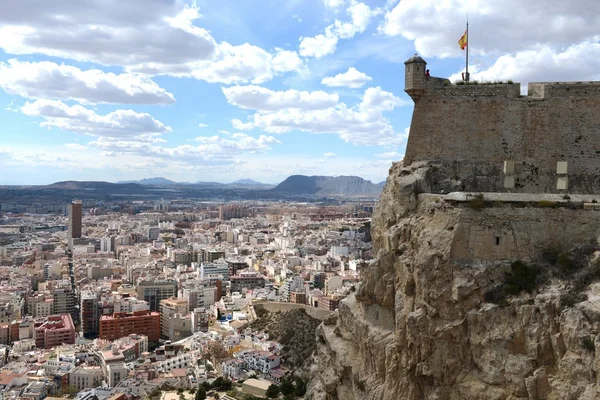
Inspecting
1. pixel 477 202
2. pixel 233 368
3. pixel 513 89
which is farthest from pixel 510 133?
pixel 233 368

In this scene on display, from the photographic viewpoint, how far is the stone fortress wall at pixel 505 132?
1384cm

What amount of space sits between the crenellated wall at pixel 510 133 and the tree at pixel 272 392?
17.7m

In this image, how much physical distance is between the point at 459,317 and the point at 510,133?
202 inches

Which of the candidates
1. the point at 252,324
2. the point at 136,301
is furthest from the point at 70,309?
the point at 252,324

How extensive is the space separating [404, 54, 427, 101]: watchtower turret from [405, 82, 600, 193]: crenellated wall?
223 millimetres

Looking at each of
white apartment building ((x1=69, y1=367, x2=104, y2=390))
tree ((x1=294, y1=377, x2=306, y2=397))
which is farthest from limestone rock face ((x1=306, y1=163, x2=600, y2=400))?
white apartment building ((x1=69, y1=367, x2=104, y2=390))

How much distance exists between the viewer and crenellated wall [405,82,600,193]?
13828 mm

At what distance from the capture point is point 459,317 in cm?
1161

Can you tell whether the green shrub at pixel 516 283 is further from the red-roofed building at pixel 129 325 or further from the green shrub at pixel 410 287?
the red-roofed building at pixel 129 325

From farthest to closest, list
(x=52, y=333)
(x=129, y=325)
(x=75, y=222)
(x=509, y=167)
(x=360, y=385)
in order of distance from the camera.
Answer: (x=75, y=222) < (x=129, y=325) < (x=52, y=333) < (x=360, y=385) < (x=509, y=167)

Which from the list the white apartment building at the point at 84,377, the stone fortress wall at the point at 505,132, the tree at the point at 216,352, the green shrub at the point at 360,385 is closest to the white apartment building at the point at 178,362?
the tree at the point at 216,352

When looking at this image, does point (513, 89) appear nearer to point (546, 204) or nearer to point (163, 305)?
point (546, 204)

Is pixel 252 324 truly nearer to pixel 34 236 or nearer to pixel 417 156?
pixel 417 156

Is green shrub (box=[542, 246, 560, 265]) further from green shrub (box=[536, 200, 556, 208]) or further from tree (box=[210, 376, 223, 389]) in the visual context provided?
tree (box=[210, 376, 223, 389])
